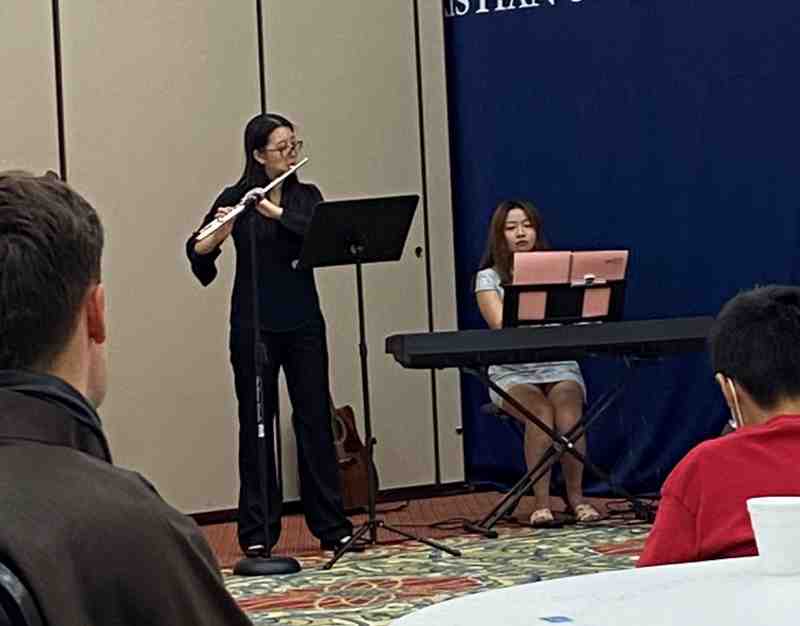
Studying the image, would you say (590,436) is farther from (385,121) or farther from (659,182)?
(385,121)

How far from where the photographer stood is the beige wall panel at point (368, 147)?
22.4 ft

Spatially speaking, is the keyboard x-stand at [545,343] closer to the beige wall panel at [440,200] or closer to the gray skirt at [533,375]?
the gray skirt at [533,375]

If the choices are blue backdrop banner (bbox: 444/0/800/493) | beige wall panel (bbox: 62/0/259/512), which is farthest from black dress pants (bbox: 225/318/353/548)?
blue backdrop banner (bbox: 444/0/800/493)

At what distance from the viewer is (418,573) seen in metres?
4.91

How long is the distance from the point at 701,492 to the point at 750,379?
217mm

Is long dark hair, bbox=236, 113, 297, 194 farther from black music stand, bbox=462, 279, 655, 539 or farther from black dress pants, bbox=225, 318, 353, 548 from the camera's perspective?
black music stand, bbox=462, 279, 655, 539

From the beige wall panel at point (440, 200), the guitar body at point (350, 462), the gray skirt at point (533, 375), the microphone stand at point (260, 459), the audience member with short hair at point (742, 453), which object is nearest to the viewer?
the audience member with short hair at point (742, 453)

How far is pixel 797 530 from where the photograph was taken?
1435 millimetres

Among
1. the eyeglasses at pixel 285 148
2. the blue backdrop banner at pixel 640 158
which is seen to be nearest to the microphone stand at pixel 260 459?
the eyeglasses at pixel 285 148

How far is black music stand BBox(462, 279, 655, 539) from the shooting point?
556 centimetres

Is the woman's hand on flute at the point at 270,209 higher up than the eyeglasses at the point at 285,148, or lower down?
lower down

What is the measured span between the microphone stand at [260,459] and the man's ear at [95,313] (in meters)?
3.72

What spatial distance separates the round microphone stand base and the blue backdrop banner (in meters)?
1.93

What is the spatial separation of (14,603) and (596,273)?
477 centimetres
